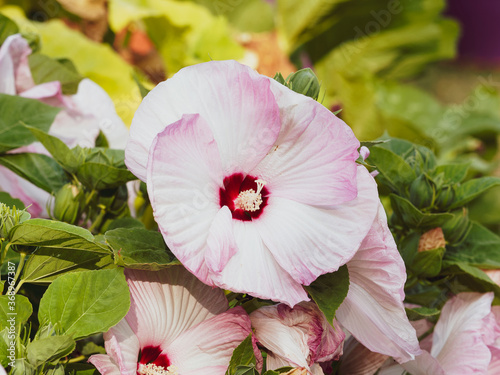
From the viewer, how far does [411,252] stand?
1.20ft

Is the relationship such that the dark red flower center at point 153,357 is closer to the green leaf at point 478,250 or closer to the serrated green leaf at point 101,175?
the serrated green leaf at point 101,175

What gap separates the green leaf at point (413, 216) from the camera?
36cm

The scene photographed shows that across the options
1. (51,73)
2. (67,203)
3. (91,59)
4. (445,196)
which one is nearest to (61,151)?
(67,203)

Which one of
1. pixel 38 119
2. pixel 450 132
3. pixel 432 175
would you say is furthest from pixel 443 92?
pixel 38 119

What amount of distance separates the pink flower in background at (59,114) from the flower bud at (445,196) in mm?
220

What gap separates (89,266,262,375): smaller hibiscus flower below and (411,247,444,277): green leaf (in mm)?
134

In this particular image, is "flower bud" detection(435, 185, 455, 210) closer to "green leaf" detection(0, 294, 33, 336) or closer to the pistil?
the pistil

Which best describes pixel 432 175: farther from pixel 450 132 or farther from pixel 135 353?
pixel 450 132

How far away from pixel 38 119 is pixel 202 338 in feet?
0.63

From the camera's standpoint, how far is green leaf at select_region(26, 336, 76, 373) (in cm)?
24

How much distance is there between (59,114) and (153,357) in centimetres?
21

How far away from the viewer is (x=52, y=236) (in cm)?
26

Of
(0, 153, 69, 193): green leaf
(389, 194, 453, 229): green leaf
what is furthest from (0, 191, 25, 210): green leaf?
(389, 194, 453, 229): green leaf

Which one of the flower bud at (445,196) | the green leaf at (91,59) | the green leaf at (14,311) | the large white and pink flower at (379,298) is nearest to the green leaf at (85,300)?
the green leaf at (14,311)
